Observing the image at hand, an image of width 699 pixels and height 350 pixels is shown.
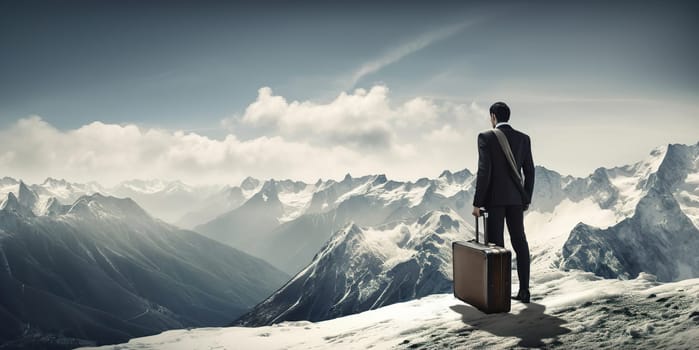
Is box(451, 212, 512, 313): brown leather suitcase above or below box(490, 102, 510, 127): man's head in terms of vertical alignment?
below

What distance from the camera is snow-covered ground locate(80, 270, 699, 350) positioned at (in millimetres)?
10281

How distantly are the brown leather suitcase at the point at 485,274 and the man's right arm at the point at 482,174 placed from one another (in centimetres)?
40

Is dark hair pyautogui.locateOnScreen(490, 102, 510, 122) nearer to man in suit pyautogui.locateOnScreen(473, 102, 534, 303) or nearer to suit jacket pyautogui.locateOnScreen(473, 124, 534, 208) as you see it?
man in suit pyautogui.locateOnScreen(473, 102, 534, 303)

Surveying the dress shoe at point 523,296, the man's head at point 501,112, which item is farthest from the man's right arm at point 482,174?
the dress shoe at point 523,296

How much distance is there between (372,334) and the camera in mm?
14656

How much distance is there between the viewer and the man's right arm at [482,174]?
12.1 metres

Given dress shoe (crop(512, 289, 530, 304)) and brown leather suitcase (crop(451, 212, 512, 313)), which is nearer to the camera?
brown leather suitcase (crop(451, 212, 512, 313))

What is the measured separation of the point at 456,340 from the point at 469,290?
1855 mm

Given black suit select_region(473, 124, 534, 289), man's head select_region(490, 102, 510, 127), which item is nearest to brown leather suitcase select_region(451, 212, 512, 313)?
black suit select_region(473, 124, 534, 289)

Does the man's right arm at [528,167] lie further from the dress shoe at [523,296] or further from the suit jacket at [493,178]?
the dress shoe at [523,296]

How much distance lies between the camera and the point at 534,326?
11.5 meters

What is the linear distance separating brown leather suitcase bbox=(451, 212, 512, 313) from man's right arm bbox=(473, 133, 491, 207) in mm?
400

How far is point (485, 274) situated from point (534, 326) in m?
A: 1.57

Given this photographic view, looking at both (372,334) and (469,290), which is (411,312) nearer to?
(372,334)
